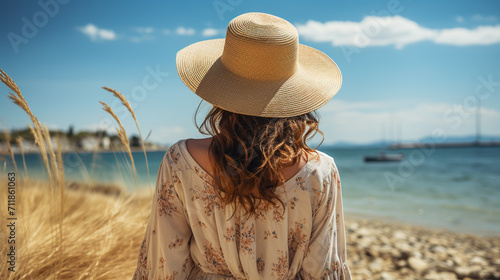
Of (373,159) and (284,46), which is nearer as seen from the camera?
(284,46)

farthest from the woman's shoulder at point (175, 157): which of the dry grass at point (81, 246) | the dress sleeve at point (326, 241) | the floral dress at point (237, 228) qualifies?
the dry grass at point (81, 246)

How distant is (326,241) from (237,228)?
327 millimetres

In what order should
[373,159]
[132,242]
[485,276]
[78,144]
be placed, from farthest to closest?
[373,159] < [485,276] < [78,144] < [132,242]

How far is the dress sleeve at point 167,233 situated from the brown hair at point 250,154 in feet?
0.58

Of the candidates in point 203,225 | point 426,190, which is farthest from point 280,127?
point 426,190

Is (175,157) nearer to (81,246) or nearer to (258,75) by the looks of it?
(258,75)

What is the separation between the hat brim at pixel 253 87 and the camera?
1.06 meters

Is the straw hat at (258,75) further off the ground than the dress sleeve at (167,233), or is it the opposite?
the straw hat at (258,75)

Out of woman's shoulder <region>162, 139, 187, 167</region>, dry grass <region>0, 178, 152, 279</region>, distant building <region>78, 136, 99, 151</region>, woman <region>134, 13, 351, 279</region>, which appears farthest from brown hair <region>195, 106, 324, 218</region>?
distant building <region>78, 136, 99, 151</region>

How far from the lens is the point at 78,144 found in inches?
95.3

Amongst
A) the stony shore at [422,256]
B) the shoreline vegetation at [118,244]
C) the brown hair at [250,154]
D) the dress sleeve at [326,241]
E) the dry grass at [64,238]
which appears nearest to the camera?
the brown hair at [250,154]

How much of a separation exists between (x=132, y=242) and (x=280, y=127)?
157cm

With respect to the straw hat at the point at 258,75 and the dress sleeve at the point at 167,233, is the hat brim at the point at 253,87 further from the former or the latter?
the dress sleeve at the point at 167,233

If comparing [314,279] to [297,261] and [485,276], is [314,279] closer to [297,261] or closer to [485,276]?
[297,261]
